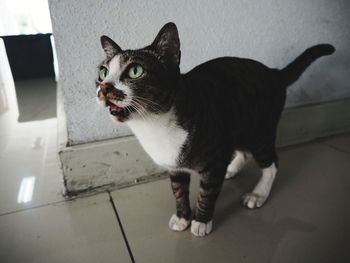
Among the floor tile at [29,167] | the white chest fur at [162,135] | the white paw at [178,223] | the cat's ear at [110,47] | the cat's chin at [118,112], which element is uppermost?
the cat's ear at [110,47]

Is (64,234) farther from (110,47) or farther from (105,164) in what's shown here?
(110,47)

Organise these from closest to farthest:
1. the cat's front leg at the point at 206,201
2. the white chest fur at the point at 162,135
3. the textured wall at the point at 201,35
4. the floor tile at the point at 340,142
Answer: the white chest fur at the point at 162,135, the cat's front leg at the point at 206,201, the textured wall at the point at 201,35, the floor tile at the point at 340,142

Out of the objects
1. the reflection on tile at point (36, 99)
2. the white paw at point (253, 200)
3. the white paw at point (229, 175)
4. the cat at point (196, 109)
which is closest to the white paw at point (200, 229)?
the cat at point (196, 109)

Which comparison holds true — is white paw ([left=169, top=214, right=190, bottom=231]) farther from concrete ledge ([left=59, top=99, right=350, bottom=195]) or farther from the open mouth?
the open mouth

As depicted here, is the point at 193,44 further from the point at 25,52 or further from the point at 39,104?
the point at 39,104

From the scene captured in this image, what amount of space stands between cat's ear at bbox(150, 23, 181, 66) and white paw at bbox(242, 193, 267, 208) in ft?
1.78

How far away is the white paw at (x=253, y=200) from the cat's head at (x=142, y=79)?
0.48 meters

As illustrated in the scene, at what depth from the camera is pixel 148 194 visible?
1.00 meters

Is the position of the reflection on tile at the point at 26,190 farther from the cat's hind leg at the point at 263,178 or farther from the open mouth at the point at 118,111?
the cat's hind leg at the point at 263,178

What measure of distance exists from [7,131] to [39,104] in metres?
0.34

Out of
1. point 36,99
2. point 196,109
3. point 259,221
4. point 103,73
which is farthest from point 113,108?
point 36,99

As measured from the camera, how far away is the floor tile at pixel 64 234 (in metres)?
0.74

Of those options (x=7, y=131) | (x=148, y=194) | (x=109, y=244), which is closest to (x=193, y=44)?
(x=148, y=194)

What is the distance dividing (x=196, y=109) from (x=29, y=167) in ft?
2.64
